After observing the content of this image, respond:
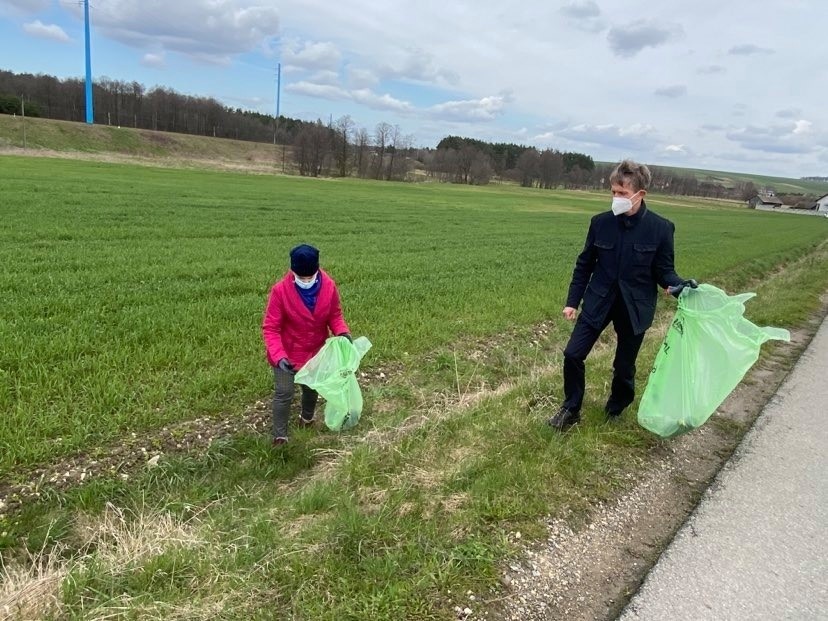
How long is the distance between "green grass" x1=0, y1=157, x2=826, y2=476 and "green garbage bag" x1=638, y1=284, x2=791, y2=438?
2831 millimetres

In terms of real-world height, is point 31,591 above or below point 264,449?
above

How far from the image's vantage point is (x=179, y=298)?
7.74m

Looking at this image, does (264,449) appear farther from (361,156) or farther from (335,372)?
(361,156)

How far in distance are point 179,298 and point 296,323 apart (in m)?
4.27

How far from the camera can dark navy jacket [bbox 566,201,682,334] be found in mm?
4105

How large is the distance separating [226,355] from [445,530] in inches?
134

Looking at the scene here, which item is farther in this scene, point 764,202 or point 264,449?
point 764,202

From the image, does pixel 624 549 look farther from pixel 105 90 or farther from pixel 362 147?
pixel 105 90

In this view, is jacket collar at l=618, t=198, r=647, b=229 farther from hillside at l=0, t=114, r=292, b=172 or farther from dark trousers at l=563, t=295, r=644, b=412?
hillside at l=0, t=114, r=292, b=172

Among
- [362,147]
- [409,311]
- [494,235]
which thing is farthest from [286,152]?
[409,311]

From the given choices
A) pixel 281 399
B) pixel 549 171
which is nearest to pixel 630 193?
pixel 281 399

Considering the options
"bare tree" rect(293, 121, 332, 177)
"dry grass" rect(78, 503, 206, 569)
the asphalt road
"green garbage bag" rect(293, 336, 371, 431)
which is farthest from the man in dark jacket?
"bare tree" rect(293, 121, 332, 177)

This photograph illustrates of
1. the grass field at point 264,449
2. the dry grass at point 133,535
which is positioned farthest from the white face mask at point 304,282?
the dry grass at point 133,535

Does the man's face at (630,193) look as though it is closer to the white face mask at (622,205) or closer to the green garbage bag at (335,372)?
the white face mask at (622,205)
